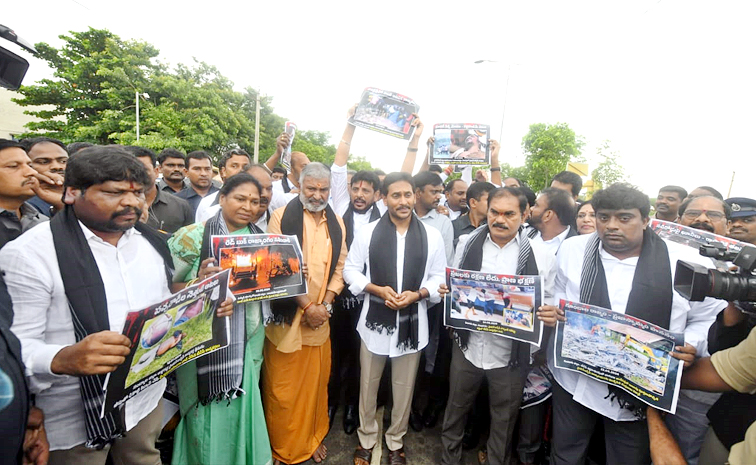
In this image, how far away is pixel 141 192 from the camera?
5.97ft

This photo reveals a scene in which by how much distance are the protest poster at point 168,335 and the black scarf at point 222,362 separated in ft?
1.22

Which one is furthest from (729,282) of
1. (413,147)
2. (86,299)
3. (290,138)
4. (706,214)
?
(290,138)

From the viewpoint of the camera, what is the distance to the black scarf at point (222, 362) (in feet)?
7.59

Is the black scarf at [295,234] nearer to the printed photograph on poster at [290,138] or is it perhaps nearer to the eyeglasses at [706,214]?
the printed photograph on poster at [290,138]

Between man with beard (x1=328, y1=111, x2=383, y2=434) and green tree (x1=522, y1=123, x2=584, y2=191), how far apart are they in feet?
96.5

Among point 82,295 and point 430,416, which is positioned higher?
point 82,295

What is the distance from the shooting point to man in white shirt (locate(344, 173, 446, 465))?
2836mm

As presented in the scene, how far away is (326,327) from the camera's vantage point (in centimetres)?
300

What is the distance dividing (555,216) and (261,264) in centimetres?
307

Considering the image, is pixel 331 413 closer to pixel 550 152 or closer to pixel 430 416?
pixel 430 416

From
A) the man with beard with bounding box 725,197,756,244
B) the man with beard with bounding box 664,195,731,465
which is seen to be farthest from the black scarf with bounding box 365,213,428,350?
the man with beard with bounding box 725,197,756,244

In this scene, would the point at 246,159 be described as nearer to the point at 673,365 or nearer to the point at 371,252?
the point at 371,252

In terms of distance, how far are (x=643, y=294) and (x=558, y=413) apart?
42.0 inches

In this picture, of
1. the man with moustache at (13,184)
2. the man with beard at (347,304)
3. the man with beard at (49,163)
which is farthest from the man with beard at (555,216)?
the man with beard at (49,163)
